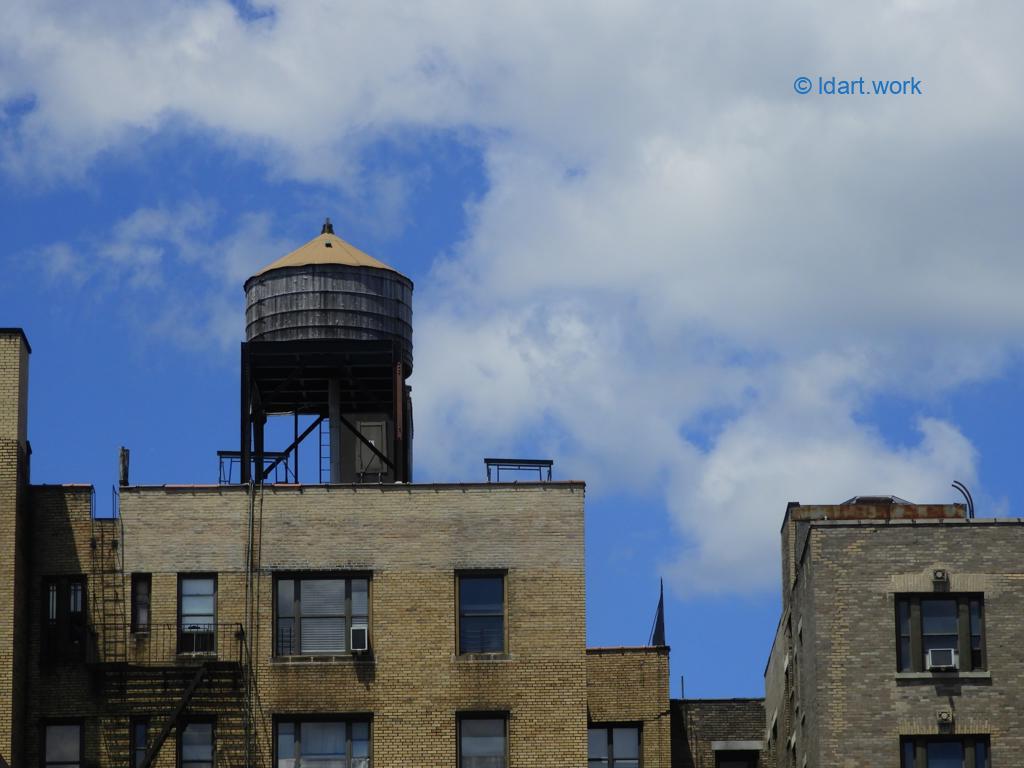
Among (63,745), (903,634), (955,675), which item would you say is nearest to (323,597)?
(63,745)

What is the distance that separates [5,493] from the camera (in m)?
56.7

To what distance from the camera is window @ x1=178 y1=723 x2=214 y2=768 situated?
185 ft

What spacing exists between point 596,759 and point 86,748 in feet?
43.3

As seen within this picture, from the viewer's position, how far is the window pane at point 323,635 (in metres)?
57.0

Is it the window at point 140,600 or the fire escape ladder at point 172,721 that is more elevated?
the window at point 140,600

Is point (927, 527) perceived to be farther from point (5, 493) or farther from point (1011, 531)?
point (5, 493)

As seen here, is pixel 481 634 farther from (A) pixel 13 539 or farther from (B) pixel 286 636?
(A) pixel 13 539

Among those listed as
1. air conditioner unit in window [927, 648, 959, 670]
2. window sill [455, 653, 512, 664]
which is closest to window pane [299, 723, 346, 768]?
window sill [455, 653, 512, 664]

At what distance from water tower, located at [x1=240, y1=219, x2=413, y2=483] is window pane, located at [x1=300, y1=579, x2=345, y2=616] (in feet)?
24.1

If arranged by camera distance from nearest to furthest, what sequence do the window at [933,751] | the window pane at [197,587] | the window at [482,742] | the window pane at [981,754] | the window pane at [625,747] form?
the window pane at [981,754]
the window at [933,751]
the window at [482,742]
the window pane at [197,587]
the window pane at [625,747]

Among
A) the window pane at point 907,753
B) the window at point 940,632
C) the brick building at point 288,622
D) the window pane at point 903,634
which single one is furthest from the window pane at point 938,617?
the brick building at point 288,622

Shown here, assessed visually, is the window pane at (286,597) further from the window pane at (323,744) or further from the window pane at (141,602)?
the window pane at (141,602)

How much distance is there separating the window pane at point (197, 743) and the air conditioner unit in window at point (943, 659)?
17.1 m

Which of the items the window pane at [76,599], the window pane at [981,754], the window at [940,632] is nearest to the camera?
the window pane at [981,754]
